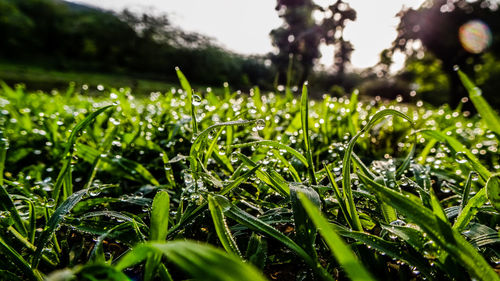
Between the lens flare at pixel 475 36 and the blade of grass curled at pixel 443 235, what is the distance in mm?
18589

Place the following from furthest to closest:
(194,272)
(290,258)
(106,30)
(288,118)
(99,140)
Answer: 1. (106,30)
2. (288,118)
3. (99,140)
4. (290,258)
5. (194,272)

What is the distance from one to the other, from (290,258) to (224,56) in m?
26.3

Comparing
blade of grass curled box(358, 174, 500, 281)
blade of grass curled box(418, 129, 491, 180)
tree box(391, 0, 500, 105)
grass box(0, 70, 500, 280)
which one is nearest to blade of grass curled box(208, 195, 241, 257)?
grass box(0, 70, 500, 280)

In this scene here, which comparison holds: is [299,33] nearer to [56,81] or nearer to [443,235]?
[56,81]

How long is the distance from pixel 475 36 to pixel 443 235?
19.9 meters

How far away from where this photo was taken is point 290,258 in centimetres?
66

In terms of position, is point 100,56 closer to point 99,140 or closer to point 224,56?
point 224,56

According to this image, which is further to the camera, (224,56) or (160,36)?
(224,56)

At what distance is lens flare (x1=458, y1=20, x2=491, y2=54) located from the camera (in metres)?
15.3

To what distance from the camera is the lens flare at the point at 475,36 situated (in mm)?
15258

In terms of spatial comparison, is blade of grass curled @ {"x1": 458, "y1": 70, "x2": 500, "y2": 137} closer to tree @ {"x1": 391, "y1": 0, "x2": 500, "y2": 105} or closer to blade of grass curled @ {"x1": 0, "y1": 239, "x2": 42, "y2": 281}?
blade of grass curled @ {"x1": 0, "y1": 239, "x2": 42, "y2": 281}

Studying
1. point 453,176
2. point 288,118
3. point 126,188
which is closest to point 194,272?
point 126,188

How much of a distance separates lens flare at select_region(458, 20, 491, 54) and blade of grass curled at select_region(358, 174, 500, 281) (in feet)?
61.0

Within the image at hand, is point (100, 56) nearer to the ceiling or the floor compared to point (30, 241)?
nearer to the ceiling
